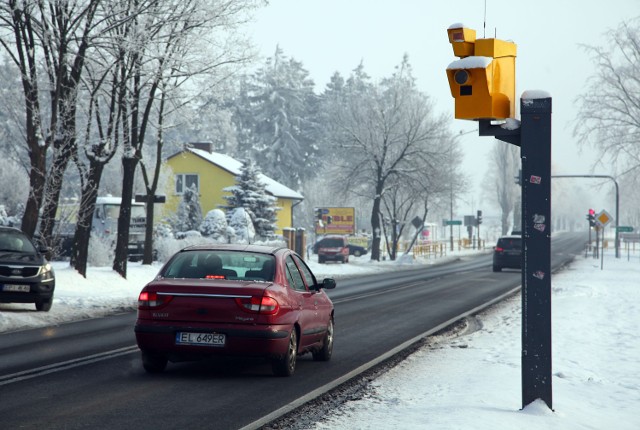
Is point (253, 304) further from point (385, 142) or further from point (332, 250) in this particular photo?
point (385, 142)

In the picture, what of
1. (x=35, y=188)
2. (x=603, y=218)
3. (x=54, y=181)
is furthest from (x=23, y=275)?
(x=603, y=218)

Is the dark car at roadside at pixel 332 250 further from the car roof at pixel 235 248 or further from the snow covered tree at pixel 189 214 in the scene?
the car roof at pixel 235 248

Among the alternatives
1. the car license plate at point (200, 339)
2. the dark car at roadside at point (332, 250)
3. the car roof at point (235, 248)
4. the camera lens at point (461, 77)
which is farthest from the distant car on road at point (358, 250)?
the camera lens at point (461, 77)

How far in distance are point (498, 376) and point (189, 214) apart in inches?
1943

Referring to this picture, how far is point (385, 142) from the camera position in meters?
60.9

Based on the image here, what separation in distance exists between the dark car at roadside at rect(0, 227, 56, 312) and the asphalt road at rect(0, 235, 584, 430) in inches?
59.8

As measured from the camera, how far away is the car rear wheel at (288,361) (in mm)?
10367

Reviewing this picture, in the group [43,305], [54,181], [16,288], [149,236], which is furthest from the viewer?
[149,236]

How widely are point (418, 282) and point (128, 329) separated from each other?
20.6 m

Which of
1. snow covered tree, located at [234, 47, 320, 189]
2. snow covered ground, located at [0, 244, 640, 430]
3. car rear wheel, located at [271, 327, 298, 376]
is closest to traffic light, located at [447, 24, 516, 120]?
snow covered ground, located at [0, 244, 640, 430]

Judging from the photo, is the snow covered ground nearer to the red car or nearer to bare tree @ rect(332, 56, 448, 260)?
the red car

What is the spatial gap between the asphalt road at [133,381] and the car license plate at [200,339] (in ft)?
1.40

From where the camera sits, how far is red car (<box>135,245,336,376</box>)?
32.4 ft

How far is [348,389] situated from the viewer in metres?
9.84
